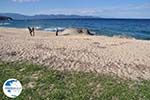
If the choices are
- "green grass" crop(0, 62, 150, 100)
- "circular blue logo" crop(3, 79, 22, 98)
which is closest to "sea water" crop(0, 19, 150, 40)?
"green grass" crop(0, 62, 150, 100)

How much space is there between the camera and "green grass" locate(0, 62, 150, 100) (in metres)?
8.92

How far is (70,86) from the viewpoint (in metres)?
9.68

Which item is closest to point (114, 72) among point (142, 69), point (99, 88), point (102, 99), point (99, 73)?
point (99, 73)

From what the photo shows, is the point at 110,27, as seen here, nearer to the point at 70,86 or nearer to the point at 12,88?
the point at 70,86

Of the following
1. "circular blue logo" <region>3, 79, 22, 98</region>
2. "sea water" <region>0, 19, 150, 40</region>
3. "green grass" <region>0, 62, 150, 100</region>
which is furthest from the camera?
"sea water" <region>0, 19, 150, 40</region>

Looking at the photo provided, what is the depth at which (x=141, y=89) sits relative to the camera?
31.6ft

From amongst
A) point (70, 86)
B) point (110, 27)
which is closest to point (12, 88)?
point (70, 86)

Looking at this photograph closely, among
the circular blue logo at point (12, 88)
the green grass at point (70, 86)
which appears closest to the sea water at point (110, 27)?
the green grass at point (70, 86)

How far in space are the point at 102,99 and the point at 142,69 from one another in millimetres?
4574

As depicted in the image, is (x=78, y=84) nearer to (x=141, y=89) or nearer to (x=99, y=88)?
(x=99, y=88)

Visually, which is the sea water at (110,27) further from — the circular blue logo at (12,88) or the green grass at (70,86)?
the circular blue logo at (12,88)

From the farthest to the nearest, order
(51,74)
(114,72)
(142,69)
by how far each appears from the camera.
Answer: (142,69)
(114,72)
(51,74)

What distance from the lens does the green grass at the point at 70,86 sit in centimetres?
892

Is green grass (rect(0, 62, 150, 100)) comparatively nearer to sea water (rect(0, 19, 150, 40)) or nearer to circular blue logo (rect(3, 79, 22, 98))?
circular blue logo (rect(3, 79, 22, 98))
